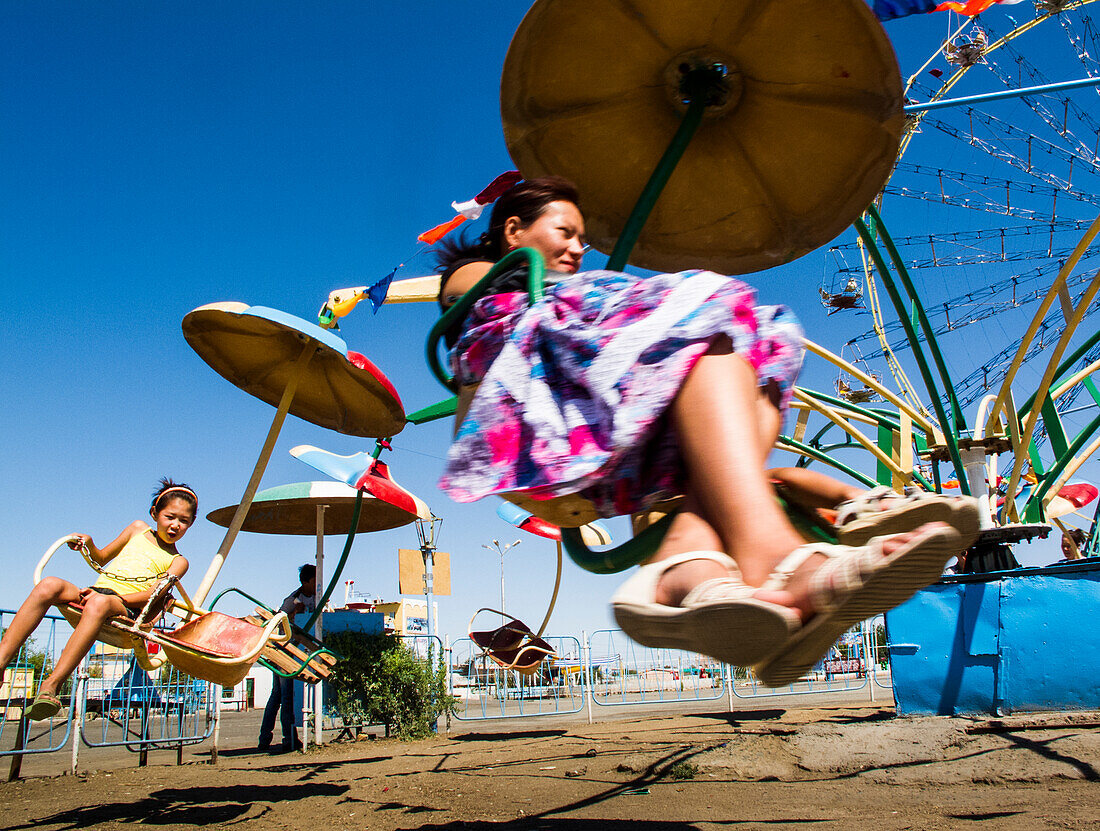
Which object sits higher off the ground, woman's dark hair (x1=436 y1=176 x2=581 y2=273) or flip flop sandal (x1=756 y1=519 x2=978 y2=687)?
woman's dark hair (x1=436 y1=176 x2=581 y2=273)

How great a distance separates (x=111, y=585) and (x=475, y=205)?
2513 millimetres

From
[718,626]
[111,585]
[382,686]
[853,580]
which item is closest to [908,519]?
[853,580]

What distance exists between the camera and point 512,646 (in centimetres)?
704

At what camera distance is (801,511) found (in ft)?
5.30

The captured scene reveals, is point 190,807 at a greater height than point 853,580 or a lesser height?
lesser

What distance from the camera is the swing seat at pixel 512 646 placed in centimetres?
654

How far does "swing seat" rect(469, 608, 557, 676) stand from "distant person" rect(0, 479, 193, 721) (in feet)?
10.3

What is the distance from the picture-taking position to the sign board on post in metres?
6.97

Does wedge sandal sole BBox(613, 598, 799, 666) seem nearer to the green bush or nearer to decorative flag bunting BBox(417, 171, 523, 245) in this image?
decorative flag bunting BBox(417, 171, 523, 245)

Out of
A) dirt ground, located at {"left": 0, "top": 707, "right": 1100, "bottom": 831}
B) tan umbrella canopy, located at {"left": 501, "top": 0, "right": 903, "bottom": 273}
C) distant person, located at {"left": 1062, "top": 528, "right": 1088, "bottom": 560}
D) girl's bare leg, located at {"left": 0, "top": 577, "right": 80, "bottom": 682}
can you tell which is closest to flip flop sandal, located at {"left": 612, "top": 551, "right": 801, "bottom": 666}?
tan umbrella canopy, located at {"left": 501, "top": 0, "right": 903, "bottom": 273}

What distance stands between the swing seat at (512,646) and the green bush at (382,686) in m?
1.50

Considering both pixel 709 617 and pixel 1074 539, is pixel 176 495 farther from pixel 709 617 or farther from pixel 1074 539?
pixel 1074 539

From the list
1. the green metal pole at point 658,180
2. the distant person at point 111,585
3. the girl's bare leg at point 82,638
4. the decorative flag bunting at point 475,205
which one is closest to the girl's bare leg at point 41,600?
the distant person at point 111,585

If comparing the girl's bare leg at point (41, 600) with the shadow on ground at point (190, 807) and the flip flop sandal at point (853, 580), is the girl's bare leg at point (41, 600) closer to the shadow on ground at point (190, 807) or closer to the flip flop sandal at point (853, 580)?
the shadow on ground at point (190, 807)
